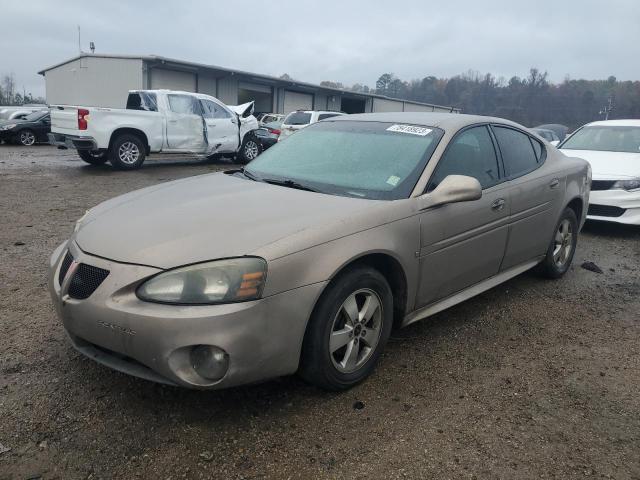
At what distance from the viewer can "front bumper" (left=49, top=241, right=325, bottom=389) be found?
226 cm

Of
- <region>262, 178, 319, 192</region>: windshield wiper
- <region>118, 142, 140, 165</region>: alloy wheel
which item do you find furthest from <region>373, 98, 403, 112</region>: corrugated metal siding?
<region>262, 178, 319, 192</region>: windshield wiper

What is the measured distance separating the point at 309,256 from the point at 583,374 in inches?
75.2

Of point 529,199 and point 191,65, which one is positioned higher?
point 191,65

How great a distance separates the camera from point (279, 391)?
9.32ft

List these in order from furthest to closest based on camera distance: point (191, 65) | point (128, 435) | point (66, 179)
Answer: point (191, 65) < point (66, 179) < point (128, 435)

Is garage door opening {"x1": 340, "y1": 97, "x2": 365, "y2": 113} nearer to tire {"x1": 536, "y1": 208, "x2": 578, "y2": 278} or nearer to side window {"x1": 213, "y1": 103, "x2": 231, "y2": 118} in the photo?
side window {"x1": 213, "y1": 103, "x2": 231, "y2": 118}

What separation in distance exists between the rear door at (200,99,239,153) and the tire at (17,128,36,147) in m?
8.84

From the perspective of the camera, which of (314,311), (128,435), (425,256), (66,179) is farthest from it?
(66,179)

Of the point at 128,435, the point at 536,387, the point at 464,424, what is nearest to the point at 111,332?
the point at 128,435

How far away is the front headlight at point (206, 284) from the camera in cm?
231

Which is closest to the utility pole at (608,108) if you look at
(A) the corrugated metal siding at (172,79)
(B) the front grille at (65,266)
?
(A) the corrugated metal siding at (172,79)

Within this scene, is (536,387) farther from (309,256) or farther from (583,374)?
(309,256)

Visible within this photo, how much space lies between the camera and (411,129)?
364 cm

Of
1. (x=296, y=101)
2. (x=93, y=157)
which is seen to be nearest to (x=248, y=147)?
(x=93, y=157)
